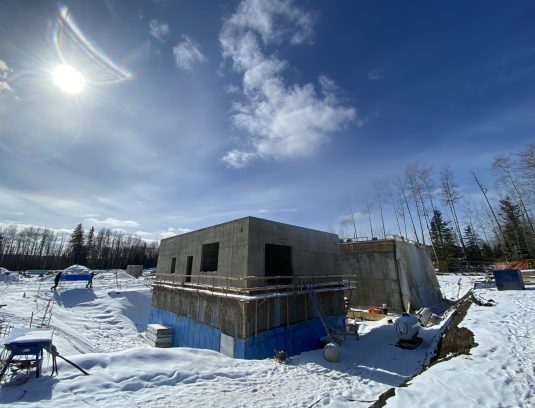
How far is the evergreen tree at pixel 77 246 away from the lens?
7138 centimetres

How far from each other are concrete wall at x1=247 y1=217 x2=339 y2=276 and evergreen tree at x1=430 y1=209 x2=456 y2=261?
105 ft

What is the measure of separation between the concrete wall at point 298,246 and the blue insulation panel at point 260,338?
295 cm

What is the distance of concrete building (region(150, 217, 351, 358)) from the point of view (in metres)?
12.6

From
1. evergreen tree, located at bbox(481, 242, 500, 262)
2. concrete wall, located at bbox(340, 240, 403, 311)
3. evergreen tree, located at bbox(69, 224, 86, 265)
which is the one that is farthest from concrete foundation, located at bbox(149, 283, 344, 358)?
evergreen tree, located at bbox(69, 224, 86, 265)

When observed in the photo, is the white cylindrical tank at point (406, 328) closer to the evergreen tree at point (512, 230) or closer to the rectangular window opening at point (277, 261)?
the rectangular window opening at point (277, 261)

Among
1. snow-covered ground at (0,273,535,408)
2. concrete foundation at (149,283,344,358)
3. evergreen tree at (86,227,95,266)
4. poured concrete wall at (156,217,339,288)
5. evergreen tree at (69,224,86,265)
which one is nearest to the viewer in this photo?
snow-covered ground at (0,273,535,408)

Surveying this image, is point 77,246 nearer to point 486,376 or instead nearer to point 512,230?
point 486,376

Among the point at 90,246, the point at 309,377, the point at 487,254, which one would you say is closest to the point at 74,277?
the point at 309,377

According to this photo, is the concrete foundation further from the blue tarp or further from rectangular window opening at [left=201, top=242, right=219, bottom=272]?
the blue tarp

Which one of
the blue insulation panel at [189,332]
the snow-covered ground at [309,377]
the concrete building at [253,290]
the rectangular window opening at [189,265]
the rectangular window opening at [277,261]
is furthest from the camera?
the rectangular window opening at [277,261]

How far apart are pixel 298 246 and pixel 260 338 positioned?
5.71m

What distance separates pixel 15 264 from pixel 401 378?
9314 cm

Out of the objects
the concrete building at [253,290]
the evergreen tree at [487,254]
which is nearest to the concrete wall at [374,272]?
Answer: the concrete building at [253,290]

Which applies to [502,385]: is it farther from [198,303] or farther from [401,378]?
[198,303]
